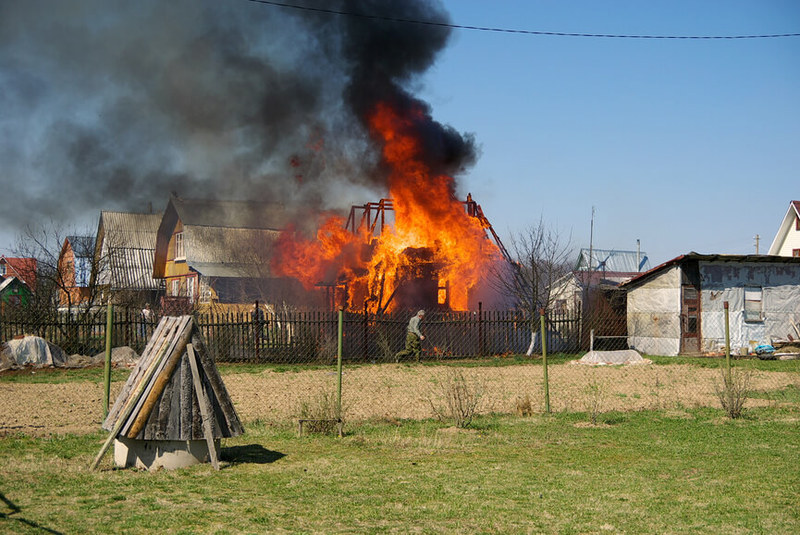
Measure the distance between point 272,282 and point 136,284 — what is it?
449 inches

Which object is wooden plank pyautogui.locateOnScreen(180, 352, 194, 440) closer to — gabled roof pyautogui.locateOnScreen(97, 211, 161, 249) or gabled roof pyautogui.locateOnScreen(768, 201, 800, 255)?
gabled roof pyautogui.locateOnScreen(97, 211, 161, 249)

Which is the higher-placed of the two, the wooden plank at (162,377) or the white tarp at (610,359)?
the wooden plank at (162,377)

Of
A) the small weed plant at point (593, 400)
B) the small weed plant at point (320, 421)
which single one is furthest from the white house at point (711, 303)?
the small weed plant at point (320, 421)

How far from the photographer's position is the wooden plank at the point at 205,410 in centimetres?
847

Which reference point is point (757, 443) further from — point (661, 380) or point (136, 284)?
point (136, 284)

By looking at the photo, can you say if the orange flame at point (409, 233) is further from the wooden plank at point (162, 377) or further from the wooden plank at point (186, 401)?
the wooden plank at point (186, 401)

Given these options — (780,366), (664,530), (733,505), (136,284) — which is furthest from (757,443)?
(136,284)

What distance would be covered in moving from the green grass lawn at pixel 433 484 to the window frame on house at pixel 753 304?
61.6ft

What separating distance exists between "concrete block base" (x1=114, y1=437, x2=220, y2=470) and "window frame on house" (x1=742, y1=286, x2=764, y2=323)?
2553 cm

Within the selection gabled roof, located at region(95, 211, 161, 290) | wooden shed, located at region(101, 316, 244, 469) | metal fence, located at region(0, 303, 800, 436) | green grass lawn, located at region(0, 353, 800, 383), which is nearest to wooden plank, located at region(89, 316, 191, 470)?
wooden shed, located at region(101, 316, 244, 469)

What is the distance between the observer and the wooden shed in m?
8.35

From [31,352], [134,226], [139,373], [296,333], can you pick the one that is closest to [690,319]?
[296,333]

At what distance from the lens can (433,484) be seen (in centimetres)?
796

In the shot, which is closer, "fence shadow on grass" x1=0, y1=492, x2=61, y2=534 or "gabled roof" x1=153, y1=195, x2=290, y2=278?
"fence shadow on grass" x1=0, y1=492, x2=61, y2=534
